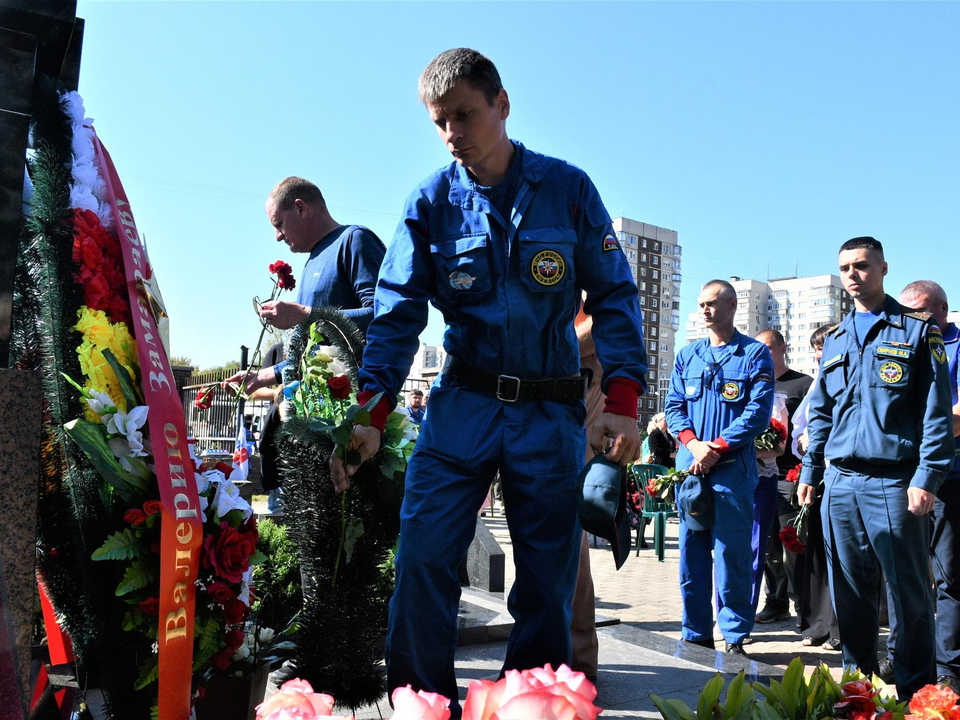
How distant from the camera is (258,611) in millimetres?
3418

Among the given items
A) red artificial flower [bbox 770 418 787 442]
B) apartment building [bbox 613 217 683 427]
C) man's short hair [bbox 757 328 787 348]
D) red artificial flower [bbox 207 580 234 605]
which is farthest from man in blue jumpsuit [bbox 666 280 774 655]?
apartment building [bbox 613 217 683 427]

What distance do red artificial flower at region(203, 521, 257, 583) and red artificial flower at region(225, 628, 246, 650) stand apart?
205mm

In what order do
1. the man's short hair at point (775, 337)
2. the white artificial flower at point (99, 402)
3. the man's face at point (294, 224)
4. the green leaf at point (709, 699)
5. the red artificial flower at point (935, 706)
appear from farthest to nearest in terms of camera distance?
the man's short hair at point (775, 337), the man's face at point (294, 224), the white artificial flower at point (99, 402), the red artificial flower at point (935, 706), the green leaf at point (709, 699)

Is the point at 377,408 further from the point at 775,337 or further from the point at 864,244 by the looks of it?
the point at 775,337

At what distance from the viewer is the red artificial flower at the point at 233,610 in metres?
2.81

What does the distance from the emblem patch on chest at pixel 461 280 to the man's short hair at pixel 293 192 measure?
183 cm

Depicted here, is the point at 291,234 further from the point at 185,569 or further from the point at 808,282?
the point at 808,282

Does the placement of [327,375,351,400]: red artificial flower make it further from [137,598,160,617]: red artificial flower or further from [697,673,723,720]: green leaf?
[697,673,723,720]: green leaf

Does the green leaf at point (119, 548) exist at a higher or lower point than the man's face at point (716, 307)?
lower

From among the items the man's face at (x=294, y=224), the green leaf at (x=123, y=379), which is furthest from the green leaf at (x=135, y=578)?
the man's face at (x=294, y=224)

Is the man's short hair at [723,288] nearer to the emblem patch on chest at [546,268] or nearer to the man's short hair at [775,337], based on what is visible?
the man's short hair at [775,337]

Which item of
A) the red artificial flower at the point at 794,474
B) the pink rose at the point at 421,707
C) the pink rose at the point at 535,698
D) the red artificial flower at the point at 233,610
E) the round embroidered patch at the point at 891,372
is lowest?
the red artificial flower at the point at 233,610

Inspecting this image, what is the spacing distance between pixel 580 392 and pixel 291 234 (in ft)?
7.13

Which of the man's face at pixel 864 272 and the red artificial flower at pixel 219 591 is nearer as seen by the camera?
the red artificial flower at pixel 219 591
